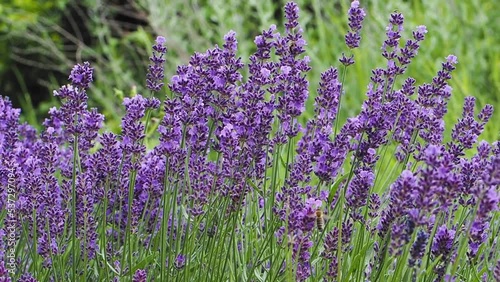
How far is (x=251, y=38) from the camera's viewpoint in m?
7.88

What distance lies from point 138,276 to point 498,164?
2.79 feet

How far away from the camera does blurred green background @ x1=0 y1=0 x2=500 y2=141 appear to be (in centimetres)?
616

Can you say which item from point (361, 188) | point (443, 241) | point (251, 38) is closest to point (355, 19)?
point (361, 188)

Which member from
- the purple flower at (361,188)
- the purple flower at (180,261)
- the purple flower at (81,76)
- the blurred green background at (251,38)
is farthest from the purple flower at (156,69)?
the blurred green background at (251,38)

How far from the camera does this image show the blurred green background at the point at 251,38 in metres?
6.16

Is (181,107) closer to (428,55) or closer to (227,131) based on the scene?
(227,131)

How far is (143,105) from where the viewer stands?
220 centimetres

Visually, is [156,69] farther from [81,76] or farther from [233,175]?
[233,175]

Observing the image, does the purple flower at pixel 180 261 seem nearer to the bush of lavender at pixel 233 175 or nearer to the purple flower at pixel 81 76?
the bush of lavender at pixel 233 175

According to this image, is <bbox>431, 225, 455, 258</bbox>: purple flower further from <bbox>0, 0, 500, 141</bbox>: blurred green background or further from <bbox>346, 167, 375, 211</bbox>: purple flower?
<bbox>0, 0, 500, 141</bbox>: blurred green background

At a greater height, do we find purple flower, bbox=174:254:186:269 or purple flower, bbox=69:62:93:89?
purple flower, bbox=69:62:93:89

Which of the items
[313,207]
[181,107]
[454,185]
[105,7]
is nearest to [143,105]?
[181,107]

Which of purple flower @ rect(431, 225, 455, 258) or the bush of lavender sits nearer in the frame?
purple flower @ rect(431, 225, 455, 258)

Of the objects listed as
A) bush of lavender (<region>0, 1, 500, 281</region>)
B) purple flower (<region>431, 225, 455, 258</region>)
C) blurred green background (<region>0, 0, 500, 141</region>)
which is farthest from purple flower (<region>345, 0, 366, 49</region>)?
blurred green background (<region>0, 0, 500, 141</region>)
